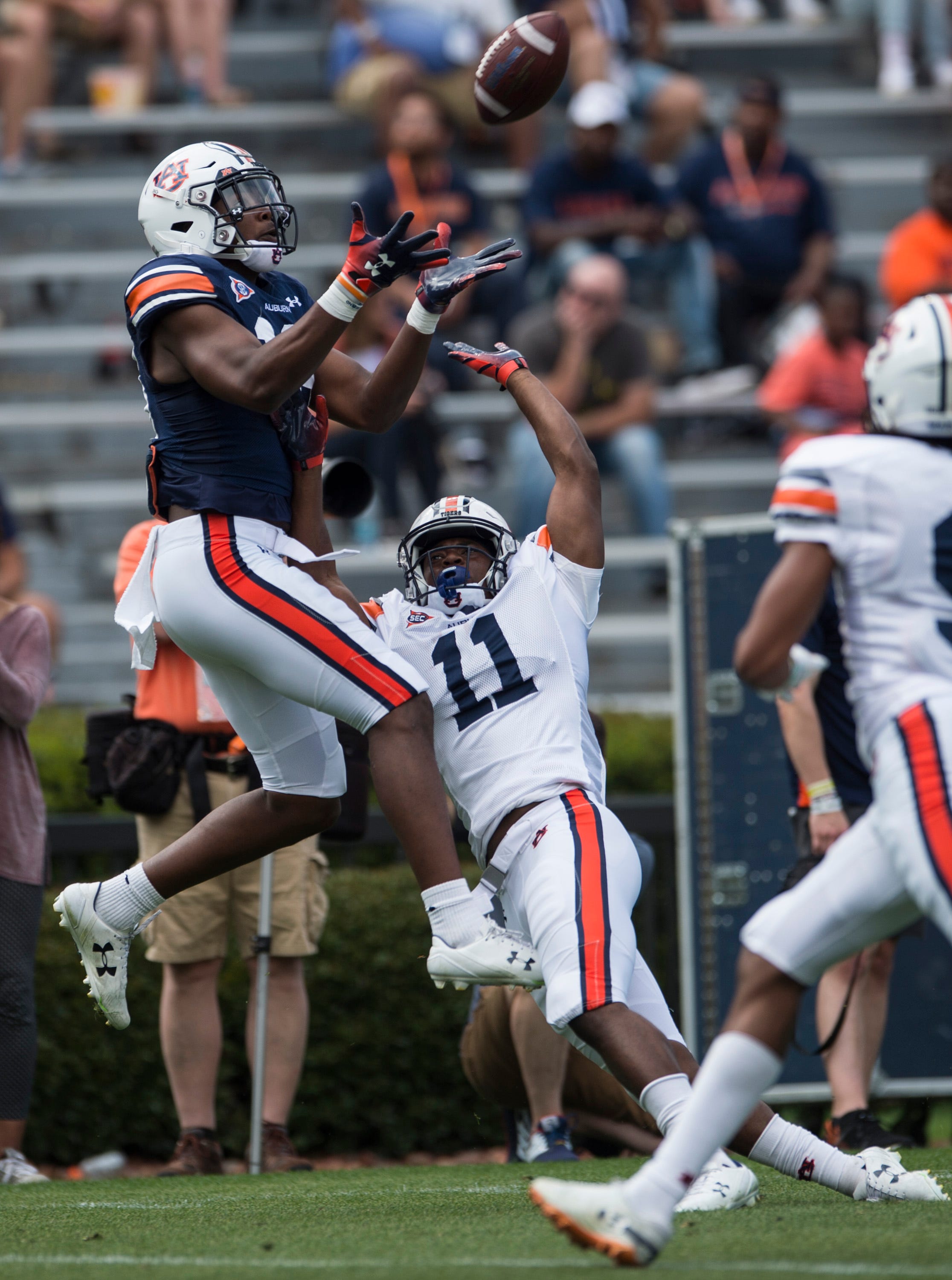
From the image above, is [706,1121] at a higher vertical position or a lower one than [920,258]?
lower

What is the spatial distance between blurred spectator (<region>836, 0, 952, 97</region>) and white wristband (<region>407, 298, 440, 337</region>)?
943cm

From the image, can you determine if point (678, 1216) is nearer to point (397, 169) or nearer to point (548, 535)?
point (548, 535)

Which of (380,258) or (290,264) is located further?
(290,264)

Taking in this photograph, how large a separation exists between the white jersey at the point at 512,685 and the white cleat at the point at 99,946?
960 millimetres

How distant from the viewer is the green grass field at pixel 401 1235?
10.9ft

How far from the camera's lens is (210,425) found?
4.49m

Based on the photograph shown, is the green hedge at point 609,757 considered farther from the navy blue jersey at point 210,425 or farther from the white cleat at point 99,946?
the navy blue jersey at point 210,425

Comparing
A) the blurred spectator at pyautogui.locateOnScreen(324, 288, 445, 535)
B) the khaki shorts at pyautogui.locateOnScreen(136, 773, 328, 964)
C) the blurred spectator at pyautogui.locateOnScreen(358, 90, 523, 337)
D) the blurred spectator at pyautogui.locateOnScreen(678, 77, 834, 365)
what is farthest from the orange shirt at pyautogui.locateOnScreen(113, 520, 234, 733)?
the blurred spectator at pyautogui.locateOnScreen(678, 77, 834, 365)

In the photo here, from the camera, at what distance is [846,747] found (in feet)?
19.3

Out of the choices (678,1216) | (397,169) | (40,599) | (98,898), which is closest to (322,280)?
(397,169)

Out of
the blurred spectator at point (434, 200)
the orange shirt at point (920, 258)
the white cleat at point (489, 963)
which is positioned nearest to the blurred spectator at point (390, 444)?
the blurred spectator at point (434, 200)

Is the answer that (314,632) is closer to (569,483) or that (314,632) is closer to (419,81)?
(569,483)

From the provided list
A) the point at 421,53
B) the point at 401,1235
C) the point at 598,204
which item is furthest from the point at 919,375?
the point at 421,53

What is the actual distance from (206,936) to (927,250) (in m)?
6.23
